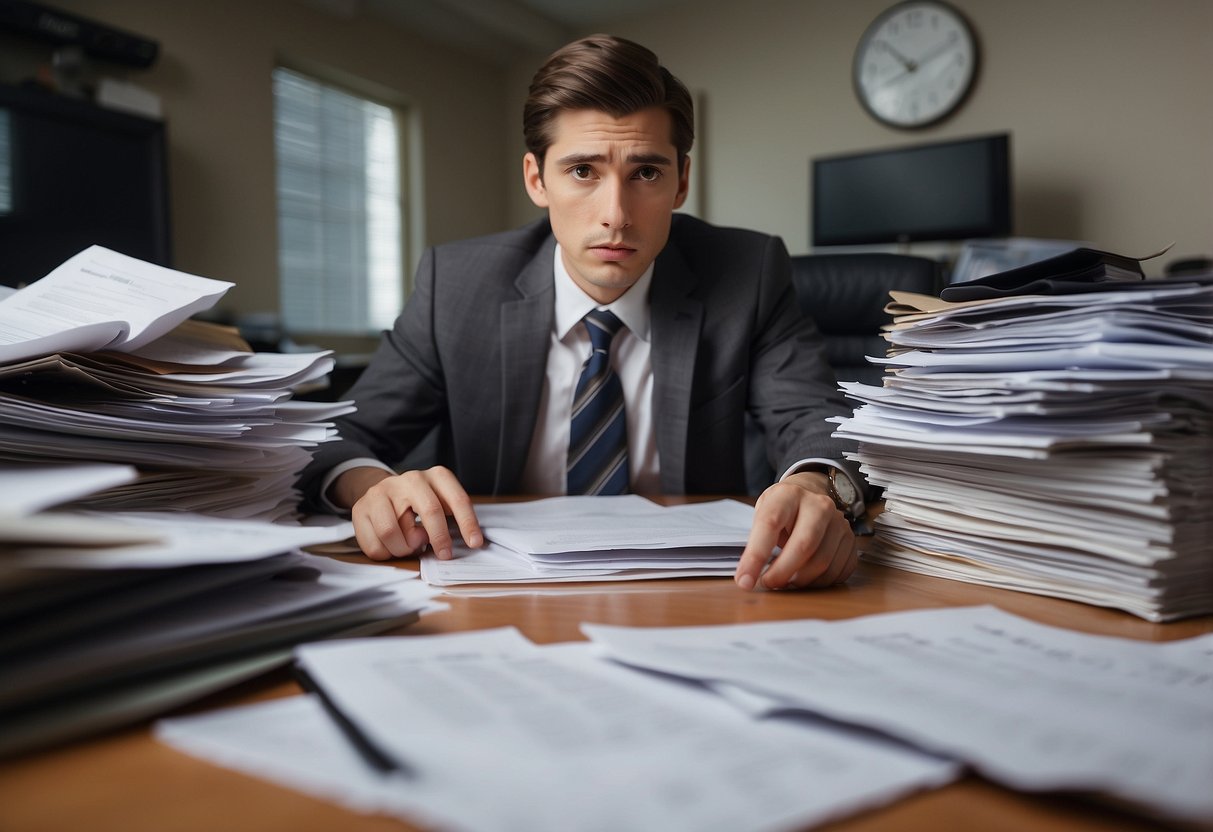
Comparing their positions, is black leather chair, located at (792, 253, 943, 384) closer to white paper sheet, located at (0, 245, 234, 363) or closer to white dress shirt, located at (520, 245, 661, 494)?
white dress shirt, located at (520, 245, 661, 494)

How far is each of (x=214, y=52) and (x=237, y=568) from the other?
4.10 meters

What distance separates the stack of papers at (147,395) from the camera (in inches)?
24.1

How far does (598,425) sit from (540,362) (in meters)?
0.15

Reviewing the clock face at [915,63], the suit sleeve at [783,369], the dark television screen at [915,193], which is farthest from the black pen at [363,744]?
the clock face at [915,63]

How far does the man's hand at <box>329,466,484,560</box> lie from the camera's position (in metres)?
0.72

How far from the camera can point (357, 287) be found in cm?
482

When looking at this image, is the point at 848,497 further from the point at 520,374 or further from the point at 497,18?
the point at 497,18

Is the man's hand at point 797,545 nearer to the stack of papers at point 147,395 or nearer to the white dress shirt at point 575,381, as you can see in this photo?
the stack of papers at point 147,395

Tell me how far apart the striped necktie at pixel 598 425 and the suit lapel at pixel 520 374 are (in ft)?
0.24

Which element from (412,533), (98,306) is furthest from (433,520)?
(98,306)

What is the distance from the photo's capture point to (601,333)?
1.41 m

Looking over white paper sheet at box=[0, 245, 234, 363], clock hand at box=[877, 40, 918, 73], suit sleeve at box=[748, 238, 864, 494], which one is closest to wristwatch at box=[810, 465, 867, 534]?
suit sleeve at box=[748, 238, 864, 494]

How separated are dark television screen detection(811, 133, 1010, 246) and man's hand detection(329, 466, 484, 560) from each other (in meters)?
3.56

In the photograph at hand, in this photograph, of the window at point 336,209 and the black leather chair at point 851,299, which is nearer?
the black leather chair at point 851,299
